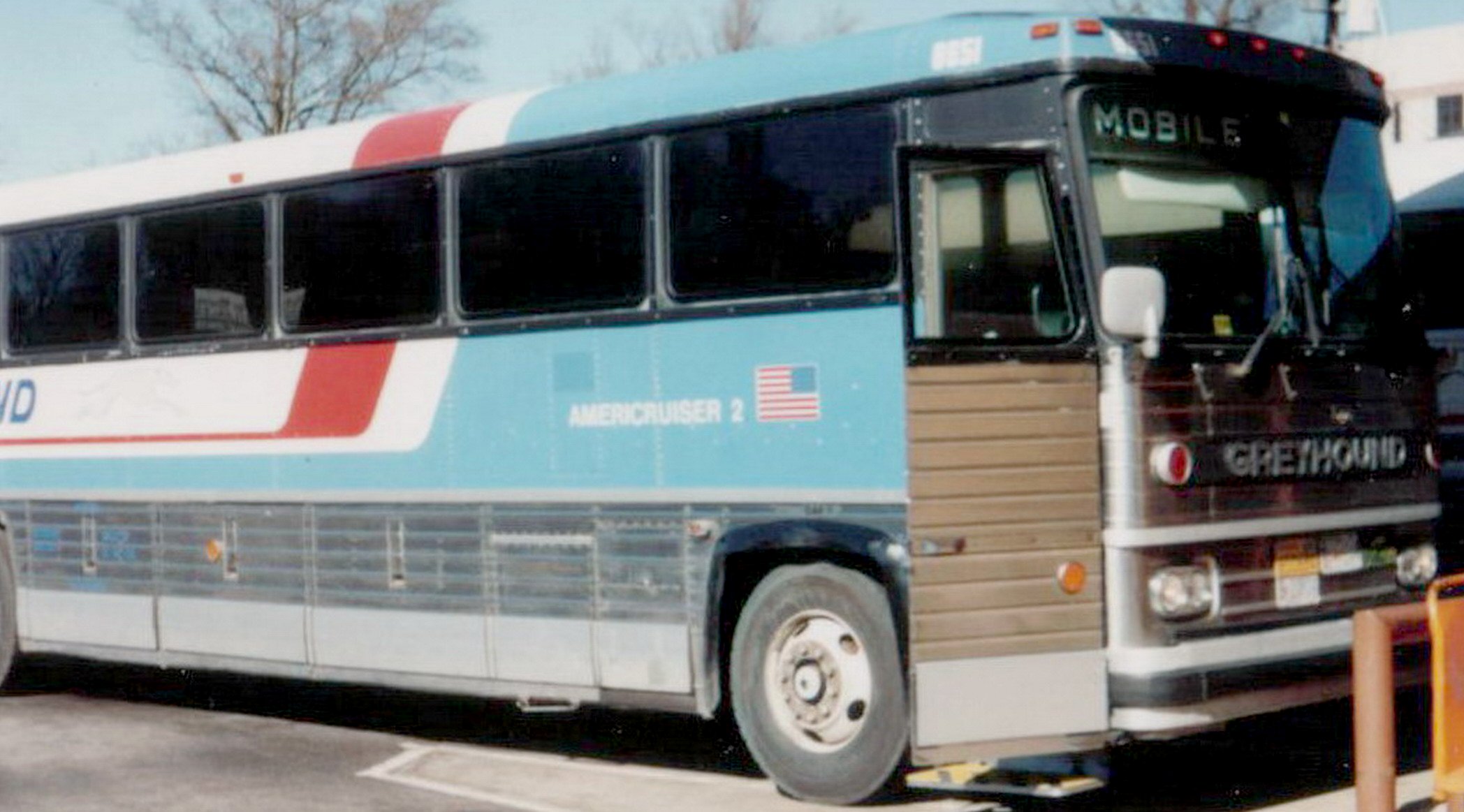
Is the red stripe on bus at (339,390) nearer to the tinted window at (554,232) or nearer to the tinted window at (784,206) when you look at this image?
the tinted window at (554,232)

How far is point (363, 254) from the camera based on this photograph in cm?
1225

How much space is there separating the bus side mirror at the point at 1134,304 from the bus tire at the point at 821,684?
163cm

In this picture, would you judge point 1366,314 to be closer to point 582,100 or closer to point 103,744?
point 582,100

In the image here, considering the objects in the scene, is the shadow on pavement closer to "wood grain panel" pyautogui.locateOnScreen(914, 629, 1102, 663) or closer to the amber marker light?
"wood grain panel" pyautogui.locateOnScreen(914, 629, 1102, 663)

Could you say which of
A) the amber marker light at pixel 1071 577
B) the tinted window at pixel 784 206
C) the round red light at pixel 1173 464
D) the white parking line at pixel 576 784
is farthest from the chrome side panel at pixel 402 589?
the round red light at pixel 1173 464

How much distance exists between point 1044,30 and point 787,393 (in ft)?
6.54

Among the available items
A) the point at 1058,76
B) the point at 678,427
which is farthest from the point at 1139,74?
the point at 678,427

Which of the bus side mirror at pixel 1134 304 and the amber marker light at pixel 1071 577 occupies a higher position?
the bus side mirror at pixel 1134 304

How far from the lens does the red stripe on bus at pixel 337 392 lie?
39.8 ft

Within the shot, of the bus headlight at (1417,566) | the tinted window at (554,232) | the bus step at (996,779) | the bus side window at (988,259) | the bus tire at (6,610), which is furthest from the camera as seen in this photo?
the bus tire at (6,610)

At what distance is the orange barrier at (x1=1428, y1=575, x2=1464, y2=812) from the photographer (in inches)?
333

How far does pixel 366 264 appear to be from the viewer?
40.1 ft

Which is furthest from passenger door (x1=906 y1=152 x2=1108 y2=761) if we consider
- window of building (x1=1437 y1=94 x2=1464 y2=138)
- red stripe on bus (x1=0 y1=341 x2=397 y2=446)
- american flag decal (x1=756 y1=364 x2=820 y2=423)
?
window of building (x1=1437 y1=94 x2=1464 y2=138)

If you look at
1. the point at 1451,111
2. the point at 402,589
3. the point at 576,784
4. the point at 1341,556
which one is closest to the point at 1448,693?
the point at 1341,556
